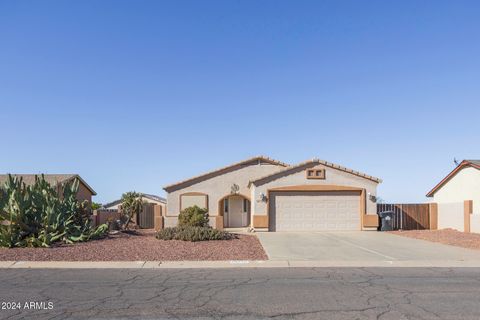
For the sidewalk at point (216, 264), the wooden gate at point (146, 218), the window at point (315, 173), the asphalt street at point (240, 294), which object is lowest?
the wooden gate at point (146, 218)

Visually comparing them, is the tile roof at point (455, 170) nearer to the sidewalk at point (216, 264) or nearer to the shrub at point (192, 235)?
the sidewalk at point (216, 264)

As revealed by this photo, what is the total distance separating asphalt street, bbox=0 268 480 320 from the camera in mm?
7660

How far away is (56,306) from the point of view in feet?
26.5

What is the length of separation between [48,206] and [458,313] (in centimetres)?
1544

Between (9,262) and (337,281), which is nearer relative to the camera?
(337,281)

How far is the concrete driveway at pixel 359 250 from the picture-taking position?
15.3m

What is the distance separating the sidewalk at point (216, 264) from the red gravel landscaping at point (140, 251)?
628mm

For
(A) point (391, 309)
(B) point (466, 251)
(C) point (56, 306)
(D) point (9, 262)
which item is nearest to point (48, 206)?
(D) point (9, 262)

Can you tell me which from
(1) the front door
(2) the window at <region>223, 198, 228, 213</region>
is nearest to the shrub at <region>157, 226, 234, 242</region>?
(2) the window at <region>223, 198, 228, 213</region>

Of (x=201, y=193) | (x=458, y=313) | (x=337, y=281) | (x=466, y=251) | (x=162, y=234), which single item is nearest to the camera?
(x=458, y=313)

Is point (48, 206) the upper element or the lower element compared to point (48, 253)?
upper

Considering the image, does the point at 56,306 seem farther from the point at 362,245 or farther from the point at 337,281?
the point at 362,245

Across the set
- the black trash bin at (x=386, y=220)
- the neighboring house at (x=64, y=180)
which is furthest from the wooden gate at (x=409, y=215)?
the neighboring house at (x=64, y=180)

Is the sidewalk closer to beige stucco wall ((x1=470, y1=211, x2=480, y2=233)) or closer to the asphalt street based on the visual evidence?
the asphalt street
